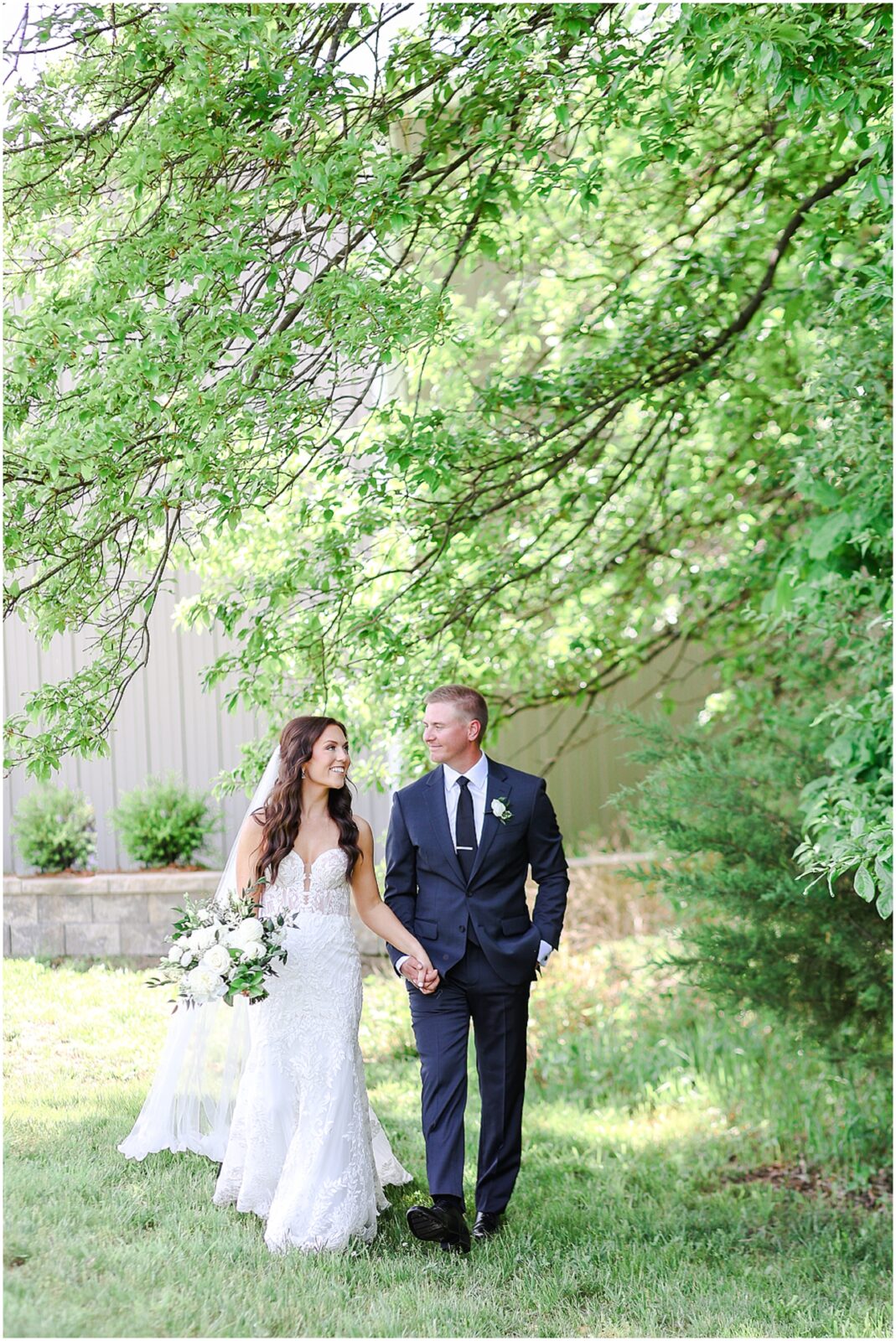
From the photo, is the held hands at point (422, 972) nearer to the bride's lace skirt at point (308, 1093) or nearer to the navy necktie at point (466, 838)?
the bride's lace skirt at point (308, 1093)

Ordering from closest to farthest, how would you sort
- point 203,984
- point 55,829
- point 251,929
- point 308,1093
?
point 203,984 → point 251,929 → point 308,1093 → point 55,829

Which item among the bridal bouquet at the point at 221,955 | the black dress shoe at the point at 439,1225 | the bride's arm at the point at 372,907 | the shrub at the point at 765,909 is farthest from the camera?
the shrub at the point at 765,909

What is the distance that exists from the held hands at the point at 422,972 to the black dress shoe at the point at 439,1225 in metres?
0.70

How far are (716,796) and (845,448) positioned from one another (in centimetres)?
233

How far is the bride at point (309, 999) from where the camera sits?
4.14 m

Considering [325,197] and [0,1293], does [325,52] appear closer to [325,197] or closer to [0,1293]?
[325,197]

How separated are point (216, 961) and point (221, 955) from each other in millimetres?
24

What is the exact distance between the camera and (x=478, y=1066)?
4.50m

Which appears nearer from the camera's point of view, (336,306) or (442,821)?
(336,306)

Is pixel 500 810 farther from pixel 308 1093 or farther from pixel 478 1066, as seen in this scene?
pixel 308 1093

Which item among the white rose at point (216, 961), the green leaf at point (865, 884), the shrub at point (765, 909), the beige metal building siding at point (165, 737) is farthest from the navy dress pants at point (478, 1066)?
the shrub at point (765, 909)

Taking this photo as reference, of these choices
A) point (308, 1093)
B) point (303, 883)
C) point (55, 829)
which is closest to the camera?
point (308, 1093)

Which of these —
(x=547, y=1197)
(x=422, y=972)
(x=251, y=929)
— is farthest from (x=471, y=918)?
(x=547, y=1197)

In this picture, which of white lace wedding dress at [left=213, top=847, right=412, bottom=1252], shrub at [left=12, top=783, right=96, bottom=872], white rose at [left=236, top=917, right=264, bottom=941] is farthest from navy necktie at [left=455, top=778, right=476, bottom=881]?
shrub at [left=12, top=783, right=96, bottom=872]
